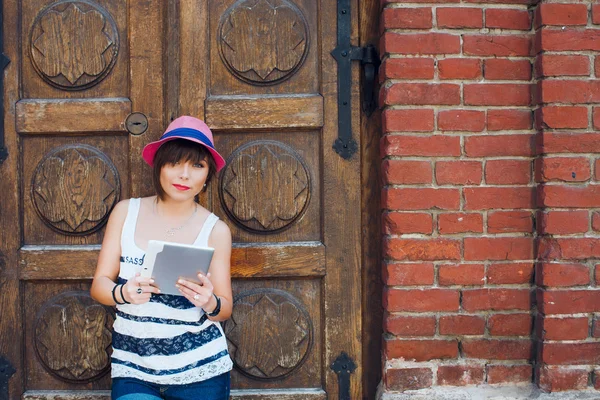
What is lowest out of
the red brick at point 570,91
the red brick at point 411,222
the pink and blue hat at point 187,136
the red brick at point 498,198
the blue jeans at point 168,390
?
the blue jeans at point 168,390

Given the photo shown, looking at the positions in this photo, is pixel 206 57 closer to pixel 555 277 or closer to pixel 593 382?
pixel 555 277

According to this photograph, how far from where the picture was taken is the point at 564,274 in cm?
231

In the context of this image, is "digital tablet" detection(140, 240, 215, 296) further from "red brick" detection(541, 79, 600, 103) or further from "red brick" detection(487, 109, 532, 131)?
"red brick" detection(541, 79, 600, 103)

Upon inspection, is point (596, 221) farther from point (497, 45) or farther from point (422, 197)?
point (497, 45)

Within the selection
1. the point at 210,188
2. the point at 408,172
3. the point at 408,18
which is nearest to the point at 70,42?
the point at 210,188

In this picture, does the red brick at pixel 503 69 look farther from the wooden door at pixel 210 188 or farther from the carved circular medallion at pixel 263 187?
the carved circular medallion at pixel 263 187

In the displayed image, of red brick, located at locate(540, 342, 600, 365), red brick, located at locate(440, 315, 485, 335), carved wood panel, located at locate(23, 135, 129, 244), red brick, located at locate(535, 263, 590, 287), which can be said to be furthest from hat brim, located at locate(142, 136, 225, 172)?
red brick, located at locate(540, 342, 600, 365)

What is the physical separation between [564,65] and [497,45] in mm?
263

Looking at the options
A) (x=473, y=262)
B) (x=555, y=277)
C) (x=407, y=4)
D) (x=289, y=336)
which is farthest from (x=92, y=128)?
(x=555, y=277)

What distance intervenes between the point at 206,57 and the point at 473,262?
1.41 m

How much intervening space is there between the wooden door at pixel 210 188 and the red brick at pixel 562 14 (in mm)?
784

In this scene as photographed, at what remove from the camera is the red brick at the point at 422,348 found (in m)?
2.42

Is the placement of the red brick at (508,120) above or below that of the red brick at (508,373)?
above

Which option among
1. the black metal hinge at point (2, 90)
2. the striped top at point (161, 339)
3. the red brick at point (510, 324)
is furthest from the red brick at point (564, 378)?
the black metal hinge at point (2, 90)
